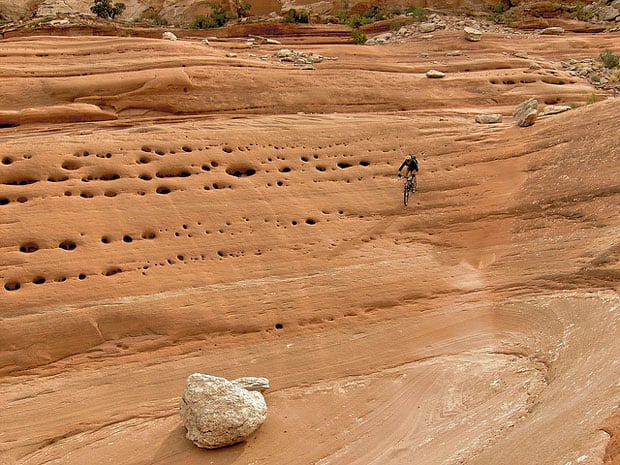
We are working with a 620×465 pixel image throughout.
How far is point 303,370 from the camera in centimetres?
908

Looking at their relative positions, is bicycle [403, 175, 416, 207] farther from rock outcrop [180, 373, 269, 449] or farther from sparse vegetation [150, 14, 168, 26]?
sparse vegetation [150, 14, 168, 26]

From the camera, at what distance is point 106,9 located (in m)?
29.1

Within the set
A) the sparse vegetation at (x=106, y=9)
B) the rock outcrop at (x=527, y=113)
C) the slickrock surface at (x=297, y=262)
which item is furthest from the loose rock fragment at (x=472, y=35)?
the sparse vegetation at (x=106, y=9)

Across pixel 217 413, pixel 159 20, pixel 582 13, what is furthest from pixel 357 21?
pixel 217 413

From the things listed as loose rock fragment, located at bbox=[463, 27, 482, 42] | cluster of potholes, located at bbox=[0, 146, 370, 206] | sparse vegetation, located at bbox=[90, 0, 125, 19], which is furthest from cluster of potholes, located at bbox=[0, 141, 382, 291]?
sparse vegetation, located at bbox=[90, 0, 125, 19]

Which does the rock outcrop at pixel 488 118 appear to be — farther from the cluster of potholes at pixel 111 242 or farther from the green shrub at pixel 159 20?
the green shrub at pixel 159 20

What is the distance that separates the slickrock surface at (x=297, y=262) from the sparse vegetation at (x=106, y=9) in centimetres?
1510

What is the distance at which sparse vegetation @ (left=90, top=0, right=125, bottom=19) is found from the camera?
1134 inches

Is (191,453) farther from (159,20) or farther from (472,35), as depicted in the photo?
(159,20)

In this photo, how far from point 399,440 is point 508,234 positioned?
16.4 feet

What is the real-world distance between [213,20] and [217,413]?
65.2 feet

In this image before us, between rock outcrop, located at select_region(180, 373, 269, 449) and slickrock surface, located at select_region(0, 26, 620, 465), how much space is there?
0.71ft

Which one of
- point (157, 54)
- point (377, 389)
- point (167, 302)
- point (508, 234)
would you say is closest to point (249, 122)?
point (157, 54)

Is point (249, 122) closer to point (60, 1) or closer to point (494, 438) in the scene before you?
point (494, 438)
